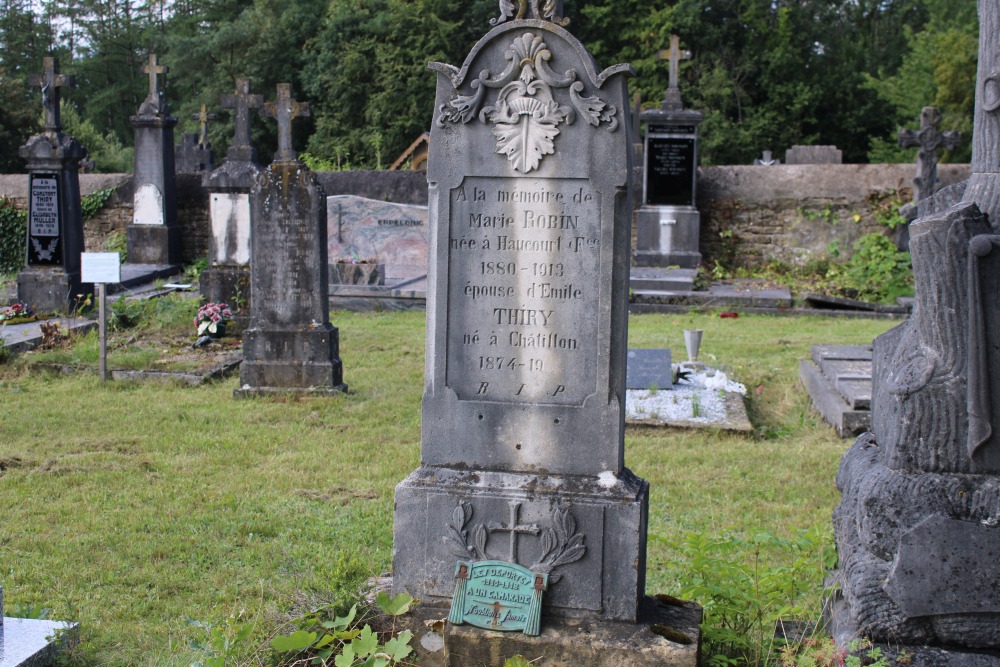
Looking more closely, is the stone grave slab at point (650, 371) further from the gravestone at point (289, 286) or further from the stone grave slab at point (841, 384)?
the gravestone at point (289, 286)

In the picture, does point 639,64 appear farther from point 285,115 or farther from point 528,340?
point 528,340

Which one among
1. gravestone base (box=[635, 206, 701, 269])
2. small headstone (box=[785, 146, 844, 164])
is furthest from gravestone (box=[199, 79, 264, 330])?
small headstone (box=[785, 146, 844, 164])

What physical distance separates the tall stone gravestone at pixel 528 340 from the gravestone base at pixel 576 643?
6cm

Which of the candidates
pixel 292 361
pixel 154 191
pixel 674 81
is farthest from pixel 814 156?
pixel 292 361

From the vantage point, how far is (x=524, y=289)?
3.84 meters

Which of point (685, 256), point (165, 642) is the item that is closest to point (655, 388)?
point (165, 642)

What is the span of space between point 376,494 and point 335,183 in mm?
11940

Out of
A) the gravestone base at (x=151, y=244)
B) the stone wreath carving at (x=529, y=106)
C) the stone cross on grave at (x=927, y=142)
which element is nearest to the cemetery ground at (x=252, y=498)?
the stone wreath carving at (x=529, y=106)

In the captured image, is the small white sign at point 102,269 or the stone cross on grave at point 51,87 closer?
the small white sign at point 102,269

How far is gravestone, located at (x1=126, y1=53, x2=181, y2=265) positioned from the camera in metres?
16.3

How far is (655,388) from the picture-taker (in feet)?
26.9

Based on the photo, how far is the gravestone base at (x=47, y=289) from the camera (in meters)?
12.3

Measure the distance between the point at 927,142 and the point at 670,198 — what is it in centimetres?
373

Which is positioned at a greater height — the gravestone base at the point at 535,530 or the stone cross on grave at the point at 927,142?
the stone cross on grave at the point at 927,142
